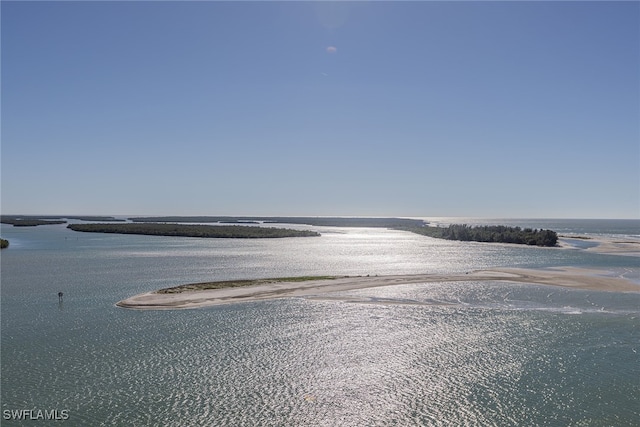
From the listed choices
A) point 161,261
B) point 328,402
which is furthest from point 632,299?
point 161,261

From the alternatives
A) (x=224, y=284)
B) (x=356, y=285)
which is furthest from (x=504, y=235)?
(x=224, y=284)

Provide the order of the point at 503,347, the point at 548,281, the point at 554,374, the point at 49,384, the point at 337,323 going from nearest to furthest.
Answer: the point at 49,384 < the point at 554,374 < the point at 503,347 < the point at 337,323 < the point at 548,281

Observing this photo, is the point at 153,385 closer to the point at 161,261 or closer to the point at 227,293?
the point at 227,293

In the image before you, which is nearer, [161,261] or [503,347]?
A: [503,347]
